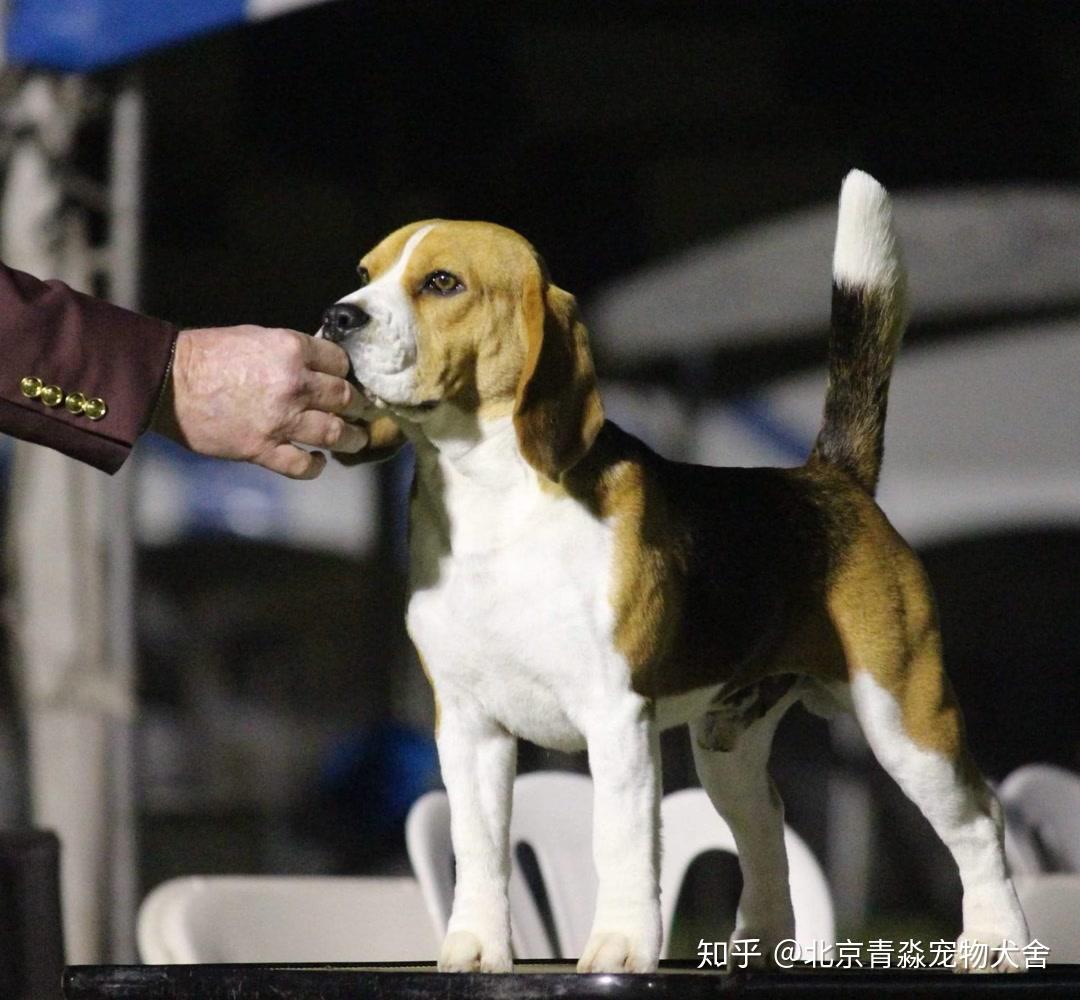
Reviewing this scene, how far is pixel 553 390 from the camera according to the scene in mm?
1321

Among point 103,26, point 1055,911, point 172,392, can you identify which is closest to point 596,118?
point 103,26

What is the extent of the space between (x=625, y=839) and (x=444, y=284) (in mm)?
481

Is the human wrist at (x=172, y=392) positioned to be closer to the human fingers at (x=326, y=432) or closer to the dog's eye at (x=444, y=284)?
the human fingers at (x=326, y=432)

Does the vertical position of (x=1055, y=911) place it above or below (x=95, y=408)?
below

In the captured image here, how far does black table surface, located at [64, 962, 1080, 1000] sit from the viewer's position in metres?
1.21

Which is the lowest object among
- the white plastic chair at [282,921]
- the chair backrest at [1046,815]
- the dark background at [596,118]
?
the white plastic chair at [282,921]

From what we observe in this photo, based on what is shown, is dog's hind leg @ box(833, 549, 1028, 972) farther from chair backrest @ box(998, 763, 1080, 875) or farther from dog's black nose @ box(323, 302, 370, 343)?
chair backrest @ box(998, 763, 1080, 875)

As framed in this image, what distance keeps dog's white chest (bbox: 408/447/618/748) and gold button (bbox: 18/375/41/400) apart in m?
0.36

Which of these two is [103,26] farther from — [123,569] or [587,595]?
[587,595]

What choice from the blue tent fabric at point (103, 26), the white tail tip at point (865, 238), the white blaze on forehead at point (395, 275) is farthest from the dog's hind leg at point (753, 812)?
the blue tent fabric at point (103, 26)

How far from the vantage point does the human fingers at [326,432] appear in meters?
1.38

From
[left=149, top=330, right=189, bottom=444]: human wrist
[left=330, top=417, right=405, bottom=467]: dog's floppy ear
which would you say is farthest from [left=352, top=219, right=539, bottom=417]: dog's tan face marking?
[left=149, top=330, right=189, bottom=444]: human wrist

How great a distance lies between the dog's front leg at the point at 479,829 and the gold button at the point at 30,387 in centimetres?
45

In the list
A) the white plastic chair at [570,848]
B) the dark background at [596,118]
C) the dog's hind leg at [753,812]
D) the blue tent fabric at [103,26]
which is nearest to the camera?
the dog's hind leg at [753,812]
